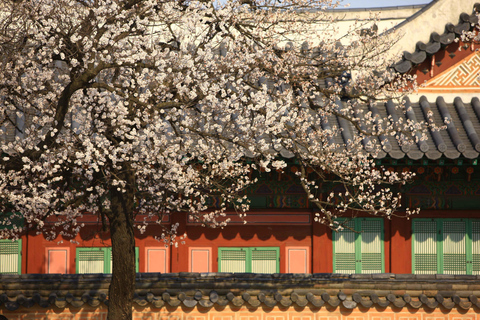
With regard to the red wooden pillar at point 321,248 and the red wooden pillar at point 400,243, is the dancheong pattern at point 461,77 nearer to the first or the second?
the red wooden pillar at point 400,243

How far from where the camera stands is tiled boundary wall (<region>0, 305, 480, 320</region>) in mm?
9945

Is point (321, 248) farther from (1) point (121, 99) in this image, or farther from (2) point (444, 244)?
(1) point (121, 99)

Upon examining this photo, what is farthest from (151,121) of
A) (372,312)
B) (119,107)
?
(372,312)

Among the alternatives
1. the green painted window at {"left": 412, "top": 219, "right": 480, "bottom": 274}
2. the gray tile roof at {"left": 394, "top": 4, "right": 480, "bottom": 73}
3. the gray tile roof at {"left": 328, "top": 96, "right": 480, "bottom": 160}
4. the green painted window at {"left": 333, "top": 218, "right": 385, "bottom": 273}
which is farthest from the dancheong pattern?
the green painted window at {"left": 333, "top": 218, "right": 385, "bottom": 273}

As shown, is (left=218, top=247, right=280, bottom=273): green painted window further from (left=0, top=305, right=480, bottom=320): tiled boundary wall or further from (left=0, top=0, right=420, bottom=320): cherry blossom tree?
(left=0, top=0, right=420, bottom=320): cherry blossom tree

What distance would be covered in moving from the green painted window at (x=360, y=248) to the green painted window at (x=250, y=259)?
1.32 metres

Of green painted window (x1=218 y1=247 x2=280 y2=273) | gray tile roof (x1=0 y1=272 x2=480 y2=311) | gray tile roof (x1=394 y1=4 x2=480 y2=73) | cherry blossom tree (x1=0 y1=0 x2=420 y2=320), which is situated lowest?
gray tile roof (x1=0 y1=272 x2=480 y2=311)

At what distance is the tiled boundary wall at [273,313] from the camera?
9.95m

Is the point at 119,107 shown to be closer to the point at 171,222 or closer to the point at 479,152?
the point at 171,222

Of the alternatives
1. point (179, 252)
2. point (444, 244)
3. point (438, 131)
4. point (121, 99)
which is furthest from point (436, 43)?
point (121, 99)

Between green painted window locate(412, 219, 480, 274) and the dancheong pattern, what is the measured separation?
2.95 meters

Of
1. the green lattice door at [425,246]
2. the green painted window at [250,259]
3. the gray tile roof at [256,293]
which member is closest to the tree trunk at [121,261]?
the gray tile roof at [256,293]

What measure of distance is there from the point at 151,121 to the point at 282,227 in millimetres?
6124

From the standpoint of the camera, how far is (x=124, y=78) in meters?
9.23
